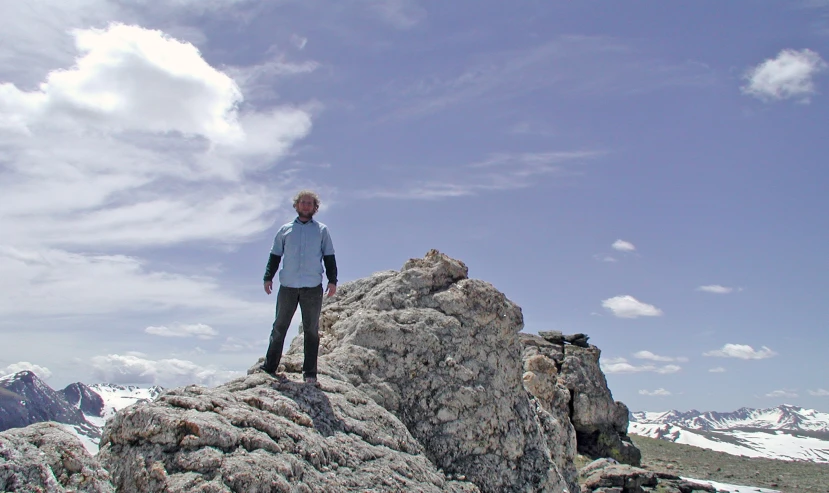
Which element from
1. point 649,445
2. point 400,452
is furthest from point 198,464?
point 649,445

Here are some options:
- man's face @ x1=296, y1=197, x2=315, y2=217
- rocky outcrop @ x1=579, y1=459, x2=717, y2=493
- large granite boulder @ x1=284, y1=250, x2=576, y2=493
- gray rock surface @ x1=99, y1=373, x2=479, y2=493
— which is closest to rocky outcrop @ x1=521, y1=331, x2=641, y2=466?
rocky outcrop @ x1=579, y1=459, x2=717, y2=493

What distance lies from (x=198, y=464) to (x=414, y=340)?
15.9ft

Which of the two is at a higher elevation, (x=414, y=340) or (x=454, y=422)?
(x=414, y=340)

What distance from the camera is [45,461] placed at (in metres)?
4.38

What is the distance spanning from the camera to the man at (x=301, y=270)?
27.3 feet

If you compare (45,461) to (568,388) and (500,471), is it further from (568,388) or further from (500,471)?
(568,388)

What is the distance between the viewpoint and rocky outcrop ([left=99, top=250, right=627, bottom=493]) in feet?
17.9

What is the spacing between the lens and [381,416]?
7.93m

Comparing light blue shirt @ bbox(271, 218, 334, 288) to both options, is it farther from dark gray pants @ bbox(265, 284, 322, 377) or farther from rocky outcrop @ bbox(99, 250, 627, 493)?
rocky outcrop @ bbox(99, 250, 627, 493)

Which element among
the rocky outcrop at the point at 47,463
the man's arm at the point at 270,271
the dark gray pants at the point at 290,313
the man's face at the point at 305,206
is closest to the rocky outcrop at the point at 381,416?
the dark gray pants at the point at 290,313

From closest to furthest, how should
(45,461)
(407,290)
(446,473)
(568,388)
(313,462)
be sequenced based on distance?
(45,461) < (313,462) < (446,473) < (407,290) < (568,388)

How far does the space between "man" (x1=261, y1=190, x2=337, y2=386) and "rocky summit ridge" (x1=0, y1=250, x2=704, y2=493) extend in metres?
0.67

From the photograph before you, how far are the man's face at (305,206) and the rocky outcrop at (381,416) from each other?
220cm

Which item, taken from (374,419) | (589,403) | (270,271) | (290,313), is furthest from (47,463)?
(589,403)
